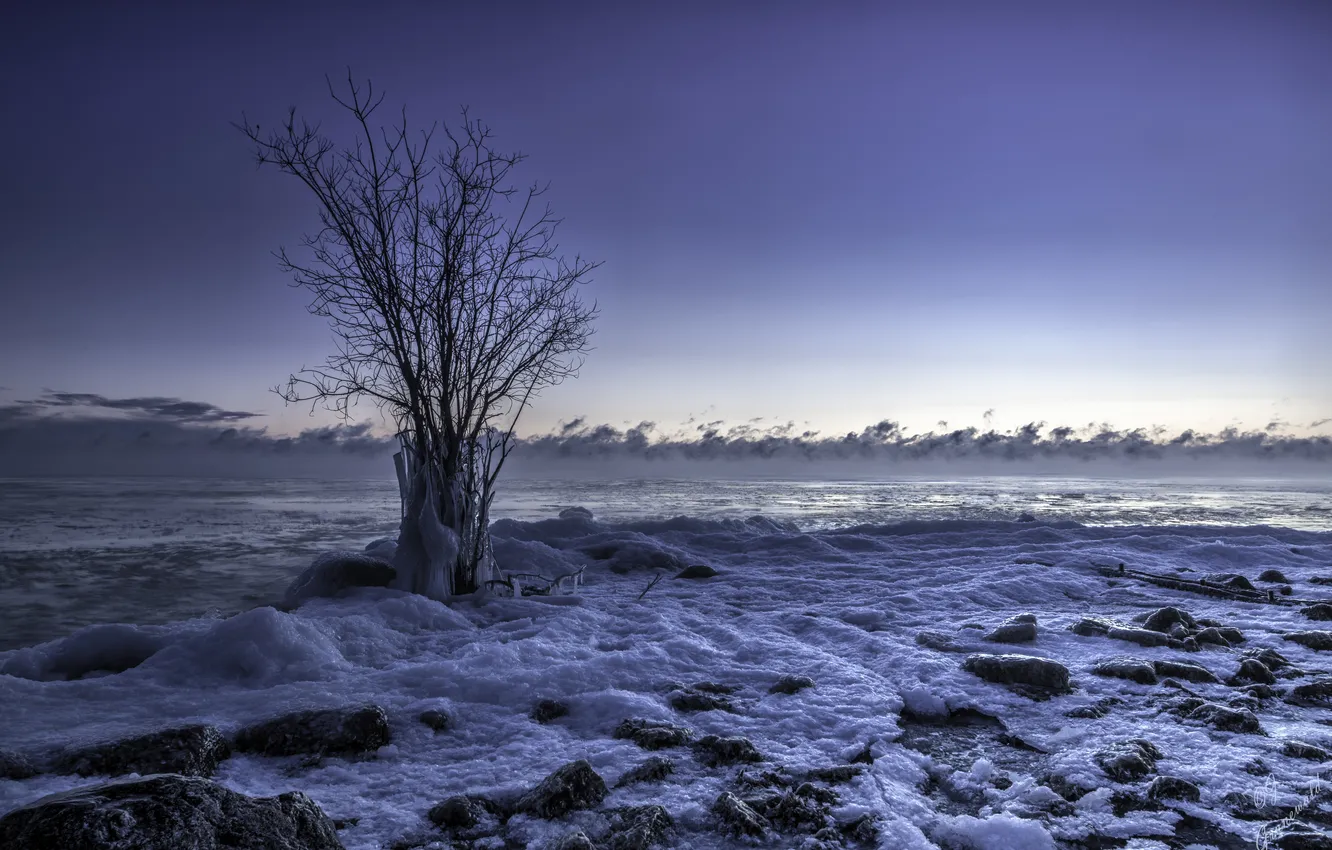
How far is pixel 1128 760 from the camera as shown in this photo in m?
2.97

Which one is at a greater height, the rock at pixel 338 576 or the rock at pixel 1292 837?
the rock at pixel 338 576

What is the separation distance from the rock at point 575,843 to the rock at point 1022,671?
3087mm

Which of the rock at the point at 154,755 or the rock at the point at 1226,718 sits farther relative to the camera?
→ the rock at the point at 1226,718

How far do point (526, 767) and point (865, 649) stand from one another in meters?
3.01

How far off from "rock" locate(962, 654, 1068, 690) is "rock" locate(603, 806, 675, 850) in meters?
2.75

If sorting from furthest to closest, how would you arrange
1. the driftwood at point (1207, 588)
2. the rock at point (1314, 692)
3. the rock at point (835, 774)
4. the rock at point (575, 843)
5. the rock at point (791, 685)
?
the driftwood at point (1207, 588), the rock at point (791, 685), the rock at point (1314, 692), the rock at point (835, 774), the rock at point (575, 843)

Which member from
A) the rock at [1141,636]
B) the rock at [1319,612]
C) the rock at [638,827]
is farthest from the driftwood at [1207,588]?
the rock at [638,827]

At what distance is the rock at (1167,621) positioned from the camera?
5.61m

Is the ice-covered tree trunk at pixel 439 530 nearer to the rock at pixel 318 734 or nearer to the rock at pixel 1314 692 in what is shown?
the rock at pixel 318 734

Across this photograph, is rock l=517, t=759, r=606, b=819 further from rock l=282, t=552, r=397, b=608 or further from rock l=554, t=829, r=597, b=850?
rock l=282, t=552, r=397, b=608

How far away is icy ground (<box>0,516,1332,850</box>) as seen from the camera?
8.63ft

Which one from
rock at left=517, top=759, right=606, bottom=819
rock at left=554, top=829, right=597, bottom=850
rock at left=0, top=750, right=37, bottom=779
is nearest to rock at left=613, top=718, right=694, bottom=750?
rock at left=517, top=759, right=606, bottom=819

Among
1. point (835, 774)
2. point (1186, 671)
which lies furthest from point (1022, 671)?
point (835, 774)

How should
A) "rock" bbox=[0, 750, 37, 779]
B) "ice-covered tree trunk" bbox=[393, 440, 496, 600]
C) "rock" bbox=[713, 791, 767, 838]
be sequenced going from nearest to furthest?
"rock" bbox=[713, 791, 767, 838]
"rock" bbox=[0, 750, 37, 779]
"ice-covered tree trunk" bbox=[393, 440, 496, 600]
